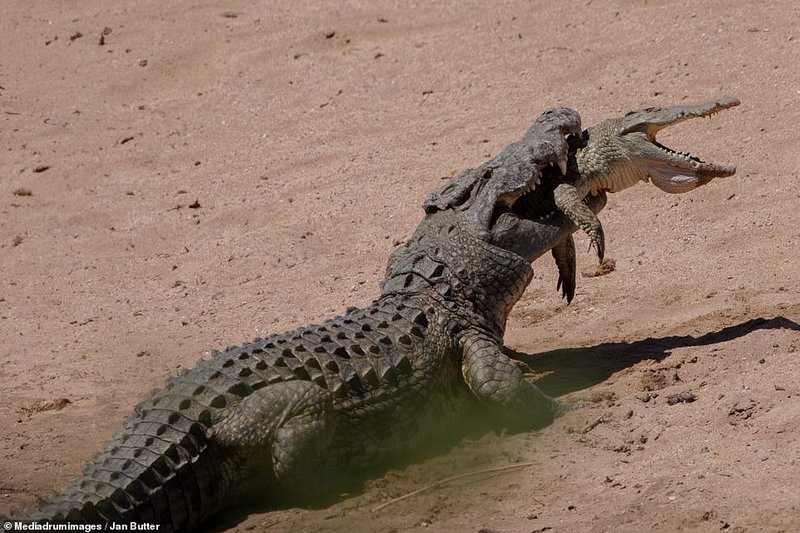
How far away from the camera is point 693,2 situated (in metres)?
10.7

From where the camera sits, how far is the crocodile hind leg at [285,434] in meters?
5.71

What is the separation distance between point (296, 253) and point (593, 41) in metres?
3.36

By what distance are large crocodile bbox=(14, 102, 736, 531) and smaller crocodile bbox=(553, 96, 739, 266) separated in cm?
13

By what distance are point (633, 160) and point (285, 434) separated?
2508mm

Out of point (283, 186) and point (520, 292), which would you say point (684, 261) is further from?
point (283, 186)

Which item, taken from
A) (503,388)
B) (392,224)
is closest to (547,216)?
(503,388)

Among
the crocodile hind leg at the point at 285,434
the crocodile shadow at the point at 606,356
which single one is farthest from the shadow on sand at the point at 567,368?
the crocodile hind leg at the point at 285,434

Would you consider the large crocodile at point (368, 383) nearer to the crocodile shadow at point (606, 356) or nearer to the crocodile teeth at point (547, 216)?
the crocodile teeth at point (547, 216)

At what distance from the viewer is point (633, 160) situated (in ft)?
22.7

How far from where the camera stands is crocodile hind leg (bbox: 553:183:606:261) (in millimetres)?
6613

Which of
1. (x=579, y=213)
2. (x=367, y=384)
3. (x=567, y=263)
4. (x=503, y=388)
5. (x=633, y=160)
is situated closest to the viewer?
(x=367, y=384)

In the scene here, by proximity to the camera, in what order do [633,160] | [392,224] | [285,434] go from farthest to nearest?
[392,224] < [633,160] < [285,434]

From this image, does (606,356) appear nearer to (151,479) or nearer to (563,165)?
(563,165)

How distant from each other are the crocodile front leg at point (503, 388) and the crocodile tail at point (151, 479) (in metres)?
1.37
